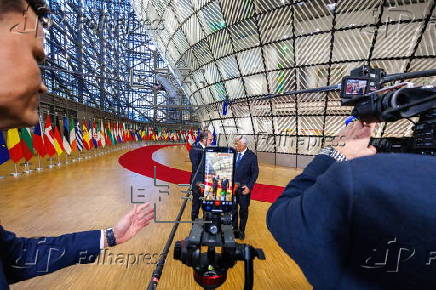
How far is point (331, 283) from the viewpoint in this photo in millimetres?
725

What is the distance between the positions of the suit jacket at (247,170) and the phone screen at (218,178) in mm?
1632

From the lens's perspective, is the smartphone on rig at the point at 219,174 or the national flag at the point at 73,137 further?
the national flag at the point at 73,137

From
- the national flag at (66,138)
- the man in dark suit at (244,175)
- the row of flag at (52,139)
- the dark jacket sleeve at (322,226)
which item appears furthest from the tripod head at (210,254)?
the national flag at (66,138)

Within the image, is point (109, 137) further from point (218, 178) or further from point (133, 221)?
point (133, 221)

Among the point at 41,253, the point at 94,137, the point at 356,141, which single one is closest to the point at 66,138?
the point at 94,137

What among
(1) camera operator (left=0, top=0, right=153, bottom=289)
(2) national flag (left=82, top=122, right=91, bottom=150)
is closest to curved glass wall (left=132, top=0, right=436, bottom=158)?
(1) camera operator (left=0, top=0, right=153, bottom=289)

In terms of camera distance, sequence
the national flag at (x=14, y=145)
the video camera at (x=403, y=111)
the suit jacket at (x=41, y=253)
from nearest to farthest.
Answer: the video camera at (x=403, y=111) → the suit jacket at (x=41, y=253) → the national flag at (x=14, y=145)

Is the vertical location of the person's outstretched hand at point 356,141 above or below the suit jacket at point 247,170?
above

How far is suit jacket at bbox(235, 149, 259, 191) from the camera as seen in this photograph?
14.1 ft

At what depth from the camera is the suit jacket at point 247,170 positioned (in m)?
4.30

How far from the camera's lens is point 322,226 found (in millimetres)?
690

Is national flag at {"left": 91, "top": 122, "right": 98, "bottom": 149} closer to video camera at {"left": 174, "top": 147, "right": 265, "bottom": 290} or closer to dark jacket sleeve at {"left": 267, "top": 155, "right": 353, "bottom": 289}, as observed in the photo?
video camera at {"left": 174, "top": 147, "right": 265, "bottom": 290}

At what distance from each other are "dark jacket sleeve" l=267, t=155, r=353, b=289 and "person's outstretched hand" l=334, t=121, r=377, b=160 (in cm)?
26

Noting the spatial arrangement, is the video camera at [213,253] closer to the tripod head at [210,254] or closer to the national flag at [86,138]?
the tripod head at [210,254]
